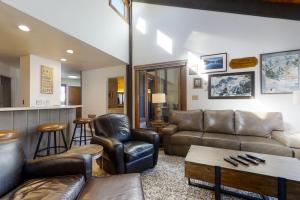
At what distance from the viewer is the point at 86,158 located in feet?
4.79

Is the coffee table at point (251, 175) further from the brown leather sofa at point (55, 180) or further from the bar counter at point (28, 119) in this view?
the bar counter at point (28, 119)

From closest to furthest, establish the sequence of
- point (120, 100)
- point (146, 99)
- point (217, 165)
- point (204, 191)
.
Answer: point (217, 165)
point (204, 191)
point (146, 99)
point (120, 100)

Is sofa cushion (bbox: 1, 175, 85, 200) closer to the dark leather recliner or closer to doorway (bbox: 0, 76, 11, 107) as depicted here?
the dark leather recliner

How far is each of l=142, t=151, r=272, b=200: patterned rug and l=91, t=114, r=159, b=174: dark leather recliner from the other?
7.1 inches

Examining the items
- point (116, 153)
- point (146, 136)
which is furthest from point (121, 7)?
point (116, 153)

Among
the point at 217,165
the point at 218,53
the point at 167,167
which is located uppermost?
the point at 218,53

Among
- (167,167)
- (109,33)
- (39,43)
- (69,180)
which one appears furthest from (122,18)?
(69,180)

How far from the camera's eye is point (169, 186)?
203 centimetres

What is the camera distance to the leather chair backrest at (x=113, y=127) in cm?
260

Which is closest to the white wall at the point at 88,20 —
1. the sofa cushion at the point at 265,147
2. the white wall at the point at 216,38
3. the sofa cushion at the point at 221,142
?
the white wall at the point at 216,38

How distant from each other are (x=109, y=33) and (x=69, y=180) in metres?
3.48

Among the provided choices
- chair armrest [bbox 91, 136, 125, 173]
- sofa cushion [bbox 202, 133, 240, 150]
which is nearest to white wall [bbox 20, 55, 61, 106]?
chair armrest [bbox 91, 136, 125, 173]

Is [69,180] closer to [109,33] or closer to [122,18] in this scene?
[109,33]

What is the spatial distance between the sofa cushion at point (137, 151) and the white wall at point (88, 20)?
2214mm
